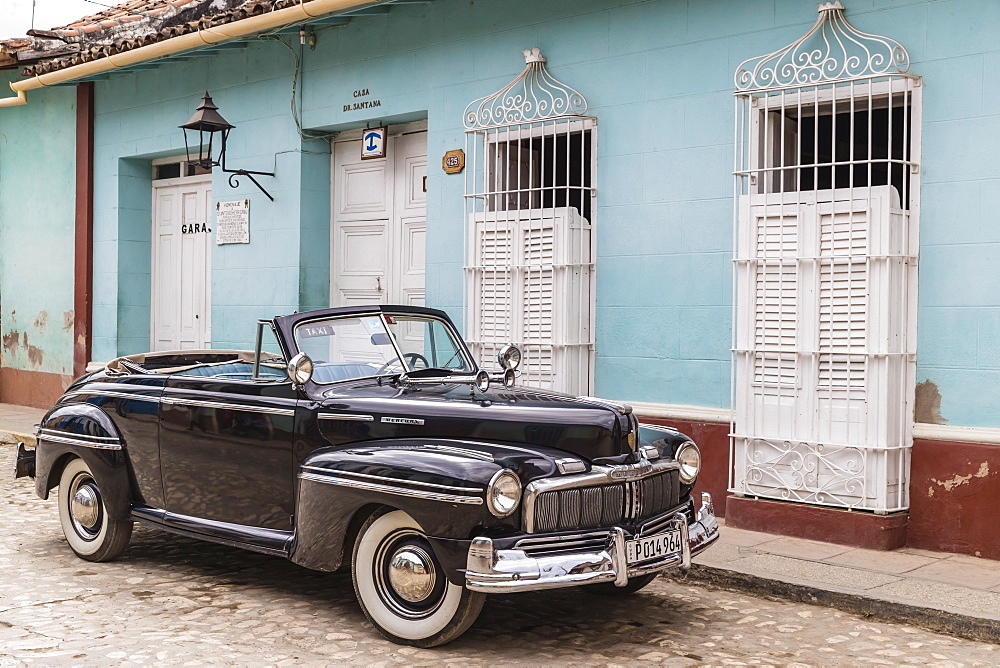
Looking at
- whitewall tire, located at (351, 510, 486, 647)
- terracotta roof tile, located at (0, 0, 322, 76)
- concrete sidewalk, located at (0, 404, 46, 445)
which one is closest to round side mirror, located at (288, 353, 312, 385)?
whitewall tire, located at (351, 510, 486, 647)

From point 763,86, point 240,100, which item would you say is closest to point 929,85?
point 763,86

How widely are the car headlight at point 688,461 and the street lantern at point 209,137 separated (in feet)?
20.9

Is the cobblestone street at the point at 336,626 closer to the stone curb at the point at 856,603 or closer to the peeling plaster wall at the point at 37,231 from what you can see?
the stone curb at the point at 856,603

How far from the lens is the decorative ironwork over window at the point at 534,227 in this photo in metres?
8.09

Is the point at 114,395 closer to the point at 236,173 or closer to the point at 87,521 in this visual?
the point at 87,521

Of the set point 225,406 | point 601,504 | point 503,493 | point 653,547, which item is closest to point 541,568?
point 503,493

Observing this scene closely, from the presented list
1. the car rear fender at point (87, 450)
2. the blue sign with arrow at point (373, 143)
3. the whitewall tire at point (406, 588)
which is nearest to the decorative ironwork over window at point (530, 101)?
the blue sign with arrow at point (373, 143)

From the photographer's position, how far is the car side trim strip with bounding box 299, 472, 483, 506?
444 centimetres

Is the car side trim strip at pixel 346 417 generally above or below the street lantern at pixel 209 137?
below

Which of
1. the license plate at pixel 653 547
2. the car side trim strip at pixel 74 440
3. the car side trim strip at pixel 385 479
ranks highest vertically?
the car side trim strip at pixel 385 479

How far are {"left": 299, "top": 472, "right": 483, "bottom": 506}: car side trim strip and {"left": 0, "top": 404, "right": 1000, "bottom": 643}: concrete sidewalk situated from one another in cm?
209

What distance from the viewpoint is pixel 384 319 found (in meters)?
5.80

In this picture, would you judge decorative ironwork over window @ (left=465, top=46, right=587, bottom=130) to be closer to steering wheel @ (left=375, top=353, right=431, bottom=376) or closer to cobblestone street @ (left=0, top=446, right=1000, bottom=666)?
steering wheel @ (left=375, top=353, right=431, bottom=376)

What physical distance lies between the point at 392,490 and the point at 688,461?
5.15 feet
